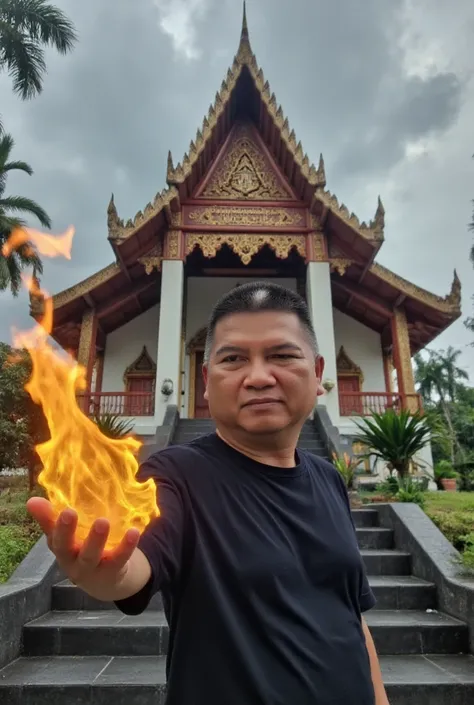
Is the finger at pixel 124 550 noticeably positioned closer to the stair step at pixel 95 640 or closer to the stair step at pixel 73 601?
the stair step at pixel 95 640

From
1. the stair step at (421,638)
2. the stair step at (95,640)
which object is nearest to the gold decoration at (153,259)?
the stair step at (95,640)

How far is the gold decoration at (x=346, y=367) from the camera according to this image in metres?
13.2

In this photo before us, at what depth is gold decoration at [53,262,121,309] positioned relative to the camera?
1124 cm

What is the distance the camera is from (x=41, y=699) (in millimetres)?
2836

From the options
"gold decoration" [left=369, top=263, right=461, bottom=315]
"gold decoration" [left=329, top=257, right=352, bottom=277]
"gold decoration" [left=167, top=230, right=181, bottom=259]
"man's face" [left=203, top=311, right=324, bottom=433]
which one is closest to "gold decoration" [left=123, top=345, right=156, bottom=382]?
"gold decoration" [left=167, top=230, right=181, bottom=259]

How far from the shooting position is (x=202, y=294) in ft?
43.7

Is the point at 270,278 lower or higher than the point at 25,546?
higher

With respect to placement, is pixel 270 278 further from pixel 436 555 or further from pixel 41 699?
pixel 41 699

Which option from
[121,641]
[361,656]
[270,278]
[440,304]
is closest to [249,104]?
[270,278]

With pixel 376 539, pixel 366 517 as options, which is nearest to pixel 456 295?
pixel 366 517

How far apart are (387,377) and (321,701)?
1287cm

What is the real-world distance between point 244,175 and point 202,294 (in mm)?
3267

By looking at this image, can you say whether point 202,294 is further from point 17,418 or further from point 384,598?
point 384,598

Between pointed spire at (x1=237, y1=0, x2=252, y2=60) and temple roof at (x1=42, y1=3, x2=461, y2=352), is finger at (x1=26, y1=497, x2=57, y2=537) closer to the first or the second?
temple roof at (x1=42, y1=3, x2=461, y2=352)
